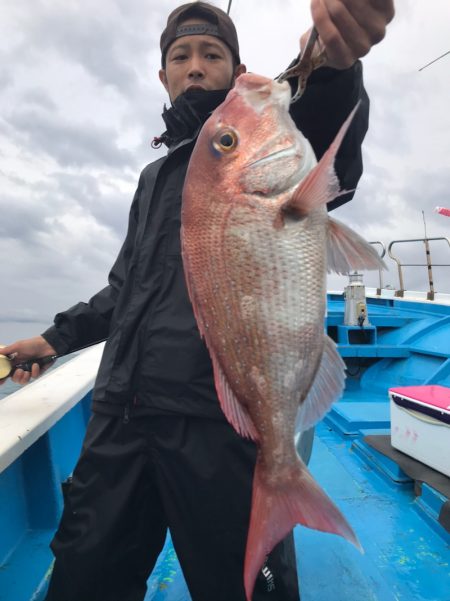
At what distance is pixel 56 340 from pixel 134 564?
1.04m

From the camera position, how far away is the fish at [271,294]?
1162 millimetres

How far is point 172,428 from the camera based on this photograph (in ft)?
4.98

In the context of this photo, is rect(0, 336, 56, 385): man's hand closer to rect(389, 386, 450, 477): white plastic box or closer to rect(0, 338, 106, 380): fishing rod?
rect(0, 338, 106, 380): fishing rod

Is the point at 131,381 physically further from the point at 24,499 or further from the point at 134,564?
the point at 24,499

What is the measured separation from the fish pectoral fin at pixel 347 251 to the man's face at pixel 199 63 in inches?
38.2

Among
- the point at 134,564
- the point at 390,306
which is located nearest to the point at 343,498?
the point at 134,564

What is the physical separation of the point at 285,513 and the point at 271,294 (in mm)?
605

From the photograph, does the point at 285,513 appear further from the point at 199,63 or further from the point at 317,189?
the point at 199,63

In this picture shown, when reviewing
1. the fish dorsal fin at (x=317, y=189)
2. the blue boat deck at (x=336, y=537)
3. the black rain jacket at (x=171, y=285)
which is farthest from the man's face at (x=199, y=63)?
the blue boat deck at (x=336, y=537)

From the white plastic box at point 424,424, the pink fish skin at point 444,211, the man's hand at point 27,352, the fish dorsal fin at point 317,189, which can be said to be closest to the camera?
the fish dorsal fin at point 317,189

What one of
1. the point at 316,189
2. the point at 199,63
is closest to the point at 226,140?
the point at 316,189

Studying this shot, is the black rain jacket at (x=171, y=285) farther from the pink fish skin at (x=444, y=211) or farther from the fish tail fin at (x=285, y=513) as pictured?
the pink fish skin at (x=444, y=211)

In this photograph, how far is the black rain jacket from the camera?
148 centimetres

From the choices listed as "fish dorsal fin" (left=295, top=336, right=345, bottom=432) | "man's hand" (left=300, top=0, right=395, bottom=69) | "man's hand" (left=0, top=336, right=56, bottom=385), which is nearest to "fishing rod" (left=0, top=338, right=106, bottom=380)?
"man's hand" (left=0, top=336, right=56, bottom=385)
